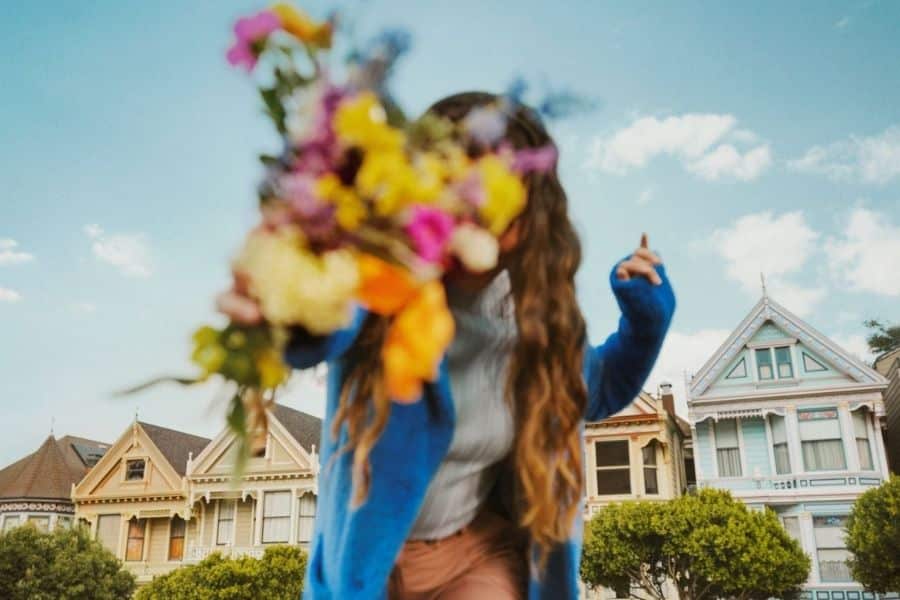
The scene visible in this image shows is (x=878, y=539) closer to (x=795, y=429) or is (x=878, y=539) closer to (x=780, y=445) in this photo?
(x=795, y=429)

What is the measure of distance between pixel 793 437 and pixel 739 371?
7.91 feet

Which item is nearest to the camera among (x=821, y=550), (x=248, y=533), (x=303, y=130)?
(x=303, y=130)

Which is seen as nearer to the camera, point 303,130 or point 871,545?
point 303,130

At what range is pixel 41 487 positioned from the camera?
107 feet

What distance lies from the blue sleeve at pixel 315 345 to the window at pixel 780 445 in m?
24.5

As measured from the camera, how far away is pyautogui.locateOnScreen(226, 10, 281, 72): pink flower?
1.53m

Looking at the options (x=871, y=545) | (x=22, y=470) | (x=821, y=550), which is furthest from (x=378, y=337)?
(x=22, y=470)

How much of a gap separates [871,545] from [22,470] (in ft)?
100

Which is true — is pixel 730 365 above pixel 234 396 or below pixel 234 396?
above

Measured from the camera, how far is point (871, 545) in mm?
18062

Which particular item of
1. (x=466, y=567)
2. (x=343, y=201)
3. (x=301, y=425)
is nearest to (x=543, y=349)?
(x=466, y=567)

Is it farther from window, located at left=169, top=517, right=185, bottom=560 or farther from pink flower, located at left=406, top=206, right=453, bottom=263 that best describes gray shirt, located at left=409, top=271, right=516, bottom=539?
window, located at left=169, top=517, right=185, bottom=560

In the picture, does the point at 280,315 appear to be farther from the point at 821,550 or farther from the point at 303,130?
the point at 821,550

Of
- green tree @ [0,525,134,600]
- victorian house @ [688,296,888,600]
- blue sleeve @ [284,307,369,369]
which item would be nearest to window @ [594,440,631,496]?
victorian house @ [688,296,888,600]
